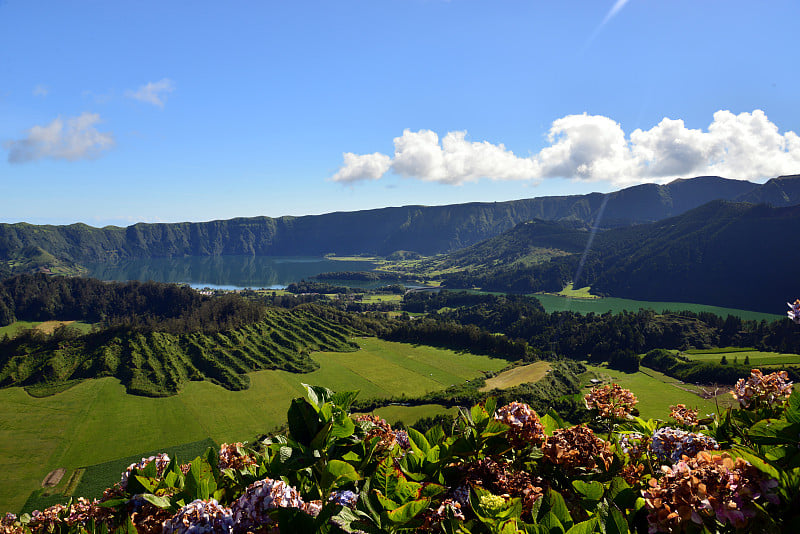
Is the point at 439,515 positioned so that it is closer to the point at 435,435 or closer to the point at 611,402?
the point at 435,435

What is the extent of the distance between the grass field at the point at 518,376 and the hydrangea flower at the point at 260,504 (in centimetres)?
9514

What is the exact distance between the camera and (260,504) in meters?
3.14

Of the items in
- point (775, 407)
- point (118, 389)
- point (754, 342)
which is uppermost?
point (775, 407)

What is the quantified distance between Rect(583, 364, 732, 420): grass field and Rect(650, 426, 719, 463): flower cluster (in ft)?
249

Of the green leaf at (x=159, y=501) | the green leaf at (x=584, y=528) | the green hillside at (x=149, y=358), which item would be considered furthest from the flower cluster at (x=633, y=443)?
the green hillside at (x=149, y=358)

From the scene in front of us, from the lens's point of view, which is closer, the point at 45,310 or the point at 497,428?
the point at 497,428

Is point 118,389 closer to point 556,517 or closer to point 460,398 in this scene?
point 460,398

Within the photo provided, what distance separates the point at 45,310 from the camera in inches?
7200

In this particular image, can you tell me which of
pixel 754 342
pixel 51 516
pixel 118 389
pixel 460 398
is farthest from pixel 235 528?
pixel 754 342

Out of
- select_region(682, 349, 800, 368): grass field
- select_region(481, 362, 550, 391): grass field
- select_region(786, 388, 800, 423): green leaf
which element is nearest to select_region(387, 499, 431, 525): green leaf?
select_region(786, 388, 800, 423): green leaf

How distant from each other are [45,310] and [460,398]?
657ft

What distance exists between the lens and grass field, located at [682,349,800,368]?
106m

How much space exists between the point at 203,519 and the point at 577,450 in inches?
143

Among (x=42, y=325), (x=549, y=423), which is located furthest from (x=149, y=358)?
(x=549, y=423)
